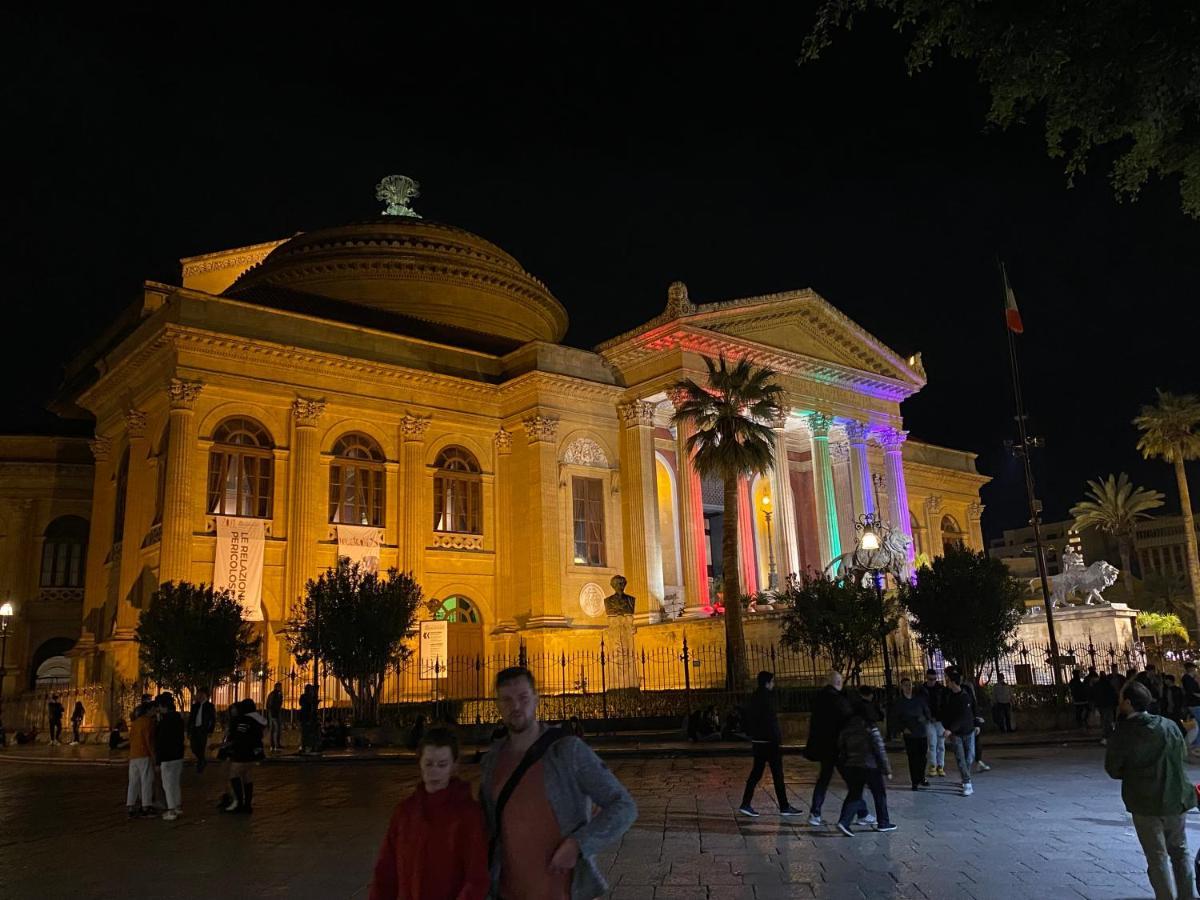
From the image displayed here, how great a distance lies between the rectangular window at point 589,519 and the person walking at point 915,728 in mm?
20668

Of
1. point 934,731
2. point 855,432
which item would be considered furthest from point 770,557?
point 934,731

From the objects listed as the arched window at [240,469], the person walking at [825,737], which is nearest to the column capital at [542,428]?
the arched window at [240,469]

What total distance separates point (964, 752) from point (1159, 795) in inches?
256

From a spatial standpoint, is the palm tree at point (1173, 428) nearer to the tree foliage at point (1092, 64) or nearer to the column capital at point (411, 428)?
the column capital at point (411, 428)

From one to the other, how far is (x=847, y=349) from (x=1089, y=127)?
2872 cm

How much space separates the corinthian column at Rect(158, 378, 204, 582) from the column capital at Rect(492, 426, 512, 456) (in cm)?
1008

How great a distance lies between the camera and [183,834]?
33.6ft

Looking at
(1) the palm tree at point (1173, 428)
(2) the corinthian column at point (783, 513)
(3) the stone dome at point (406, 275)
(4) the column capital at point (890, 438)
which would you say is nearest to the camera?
(2) the corinthian column at point (783, 513)

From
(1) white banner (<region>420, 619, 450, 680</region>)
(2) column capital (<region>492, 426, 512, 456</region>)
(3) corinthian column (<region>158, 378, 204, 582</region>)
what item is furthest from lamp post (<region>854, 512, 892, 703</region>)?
(3) corinthian column (<region>158, 378, 204, 582</region>)

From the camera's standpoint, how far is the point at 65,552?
3516 cm

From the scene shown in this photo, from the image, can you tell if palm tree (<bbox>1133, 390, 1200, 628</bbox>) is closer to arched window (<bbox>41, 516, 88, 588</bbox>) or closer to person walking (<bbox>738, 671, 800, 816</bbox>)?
person walking (<bbox>738, 671, 800, 816</bbox>)

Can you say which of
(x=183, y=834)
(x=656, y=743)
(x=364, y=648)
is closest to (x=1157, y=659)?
(x=656, y=743)

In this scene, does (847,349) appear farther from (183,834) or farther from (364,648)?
(183,834)

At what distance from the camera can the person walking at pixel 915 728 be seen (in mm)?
12031
